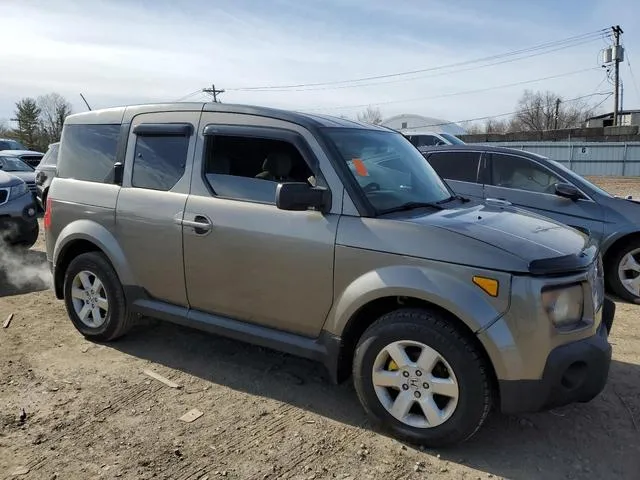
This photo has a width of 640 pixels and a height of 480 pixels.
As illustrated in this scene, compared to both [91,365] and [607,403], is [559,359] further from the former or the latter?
[91,365]

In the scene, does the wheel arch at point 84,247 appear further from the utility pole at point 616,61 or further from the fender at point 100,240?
the utility pole at point 616,61

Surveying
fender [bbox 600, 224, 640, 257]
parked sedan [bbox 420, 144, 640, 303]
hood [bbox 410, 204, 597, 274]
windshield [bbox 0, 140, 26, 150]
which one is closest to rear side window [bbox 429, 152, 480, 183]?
parked sedan [bbox 420, 144, 640, 303]

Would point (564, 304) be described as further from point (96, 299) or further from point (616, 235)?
point (616, 235)

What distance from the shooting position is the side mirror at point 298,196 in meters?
3.27

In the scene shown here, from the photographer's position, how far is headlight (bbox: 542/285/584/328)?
9.30ft

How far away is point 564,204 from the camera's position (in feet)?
21.1

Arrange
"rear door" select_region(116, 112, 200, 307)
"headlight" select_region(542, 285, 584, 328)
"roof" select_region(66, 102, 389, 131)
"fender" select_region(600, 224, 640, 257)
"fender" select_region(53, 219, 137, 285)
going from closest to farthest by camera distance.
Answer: "headlight" select_region(542, 285, 584, 328) → "roof" select_region(66, 102, 389, 131) → "rear door" select_region(116, 112, 200, 307) → "fender" select_region(53, 219, 137, 285) → "fender" select_region(600, 224, 640, 257)

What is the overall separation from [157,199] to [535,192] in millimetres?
4644

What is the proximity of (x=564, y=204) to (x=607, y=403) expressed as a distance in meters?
3.26

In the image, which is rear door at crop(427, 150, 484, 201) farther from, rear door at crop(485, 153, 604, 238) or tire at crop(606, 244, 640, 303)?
tire at crop(606, 244, 640, 303)

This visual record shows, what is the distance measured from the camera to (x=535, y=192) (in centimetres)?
667

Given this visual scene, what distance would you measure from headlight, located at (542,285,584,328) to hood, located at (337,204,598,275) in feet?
0.35

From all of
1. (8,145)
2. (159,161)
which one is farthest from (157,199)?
(8,145)

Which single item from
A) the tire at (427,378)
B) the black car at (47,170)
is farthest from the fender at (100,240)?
the black car at (47,170)
